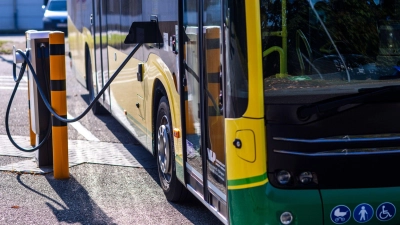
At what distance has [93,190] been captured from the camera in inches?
273

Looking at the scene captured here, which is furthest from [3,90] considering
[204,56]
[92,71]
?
[204,56]

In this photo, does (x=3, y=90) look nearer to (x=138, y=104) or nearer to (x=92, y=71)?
(x=92, y=71)

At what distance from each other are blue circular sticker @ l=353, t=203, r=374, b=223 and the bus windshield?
71cm

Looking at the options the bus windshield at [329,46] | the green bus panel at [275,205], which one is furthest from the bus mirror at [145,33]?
the green bus panel at [275,205]

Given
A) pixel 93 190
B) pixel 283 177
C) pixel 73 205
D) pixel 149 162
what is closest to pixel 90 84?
pixel 149 162

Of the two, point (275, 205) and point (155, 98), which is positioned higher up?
point (155, 98)

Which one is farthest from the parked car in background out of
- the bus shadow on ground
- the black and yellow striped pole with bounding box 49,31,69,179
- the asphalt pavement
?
the black and yellow striped pole with bounding box 49,31,69,179

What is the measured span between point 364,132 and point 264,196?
0.73 m

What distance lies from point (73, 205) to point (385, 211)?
301 centimetres

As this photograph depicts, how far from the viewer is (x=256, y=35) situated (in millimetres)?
4301

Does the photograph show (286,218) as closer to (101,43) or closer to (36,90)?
(36,90)

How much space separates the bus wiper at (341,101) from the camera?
14.1 ft

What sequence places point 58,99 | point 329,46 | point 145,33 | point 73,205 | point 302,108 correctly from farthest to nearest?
→ 1. point 58,99
2. point 73,205
3. point 145,33
4. point 329,46
5. point 302,108

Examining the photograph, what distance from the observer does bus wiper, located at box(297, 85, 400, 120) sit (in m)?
4.31
